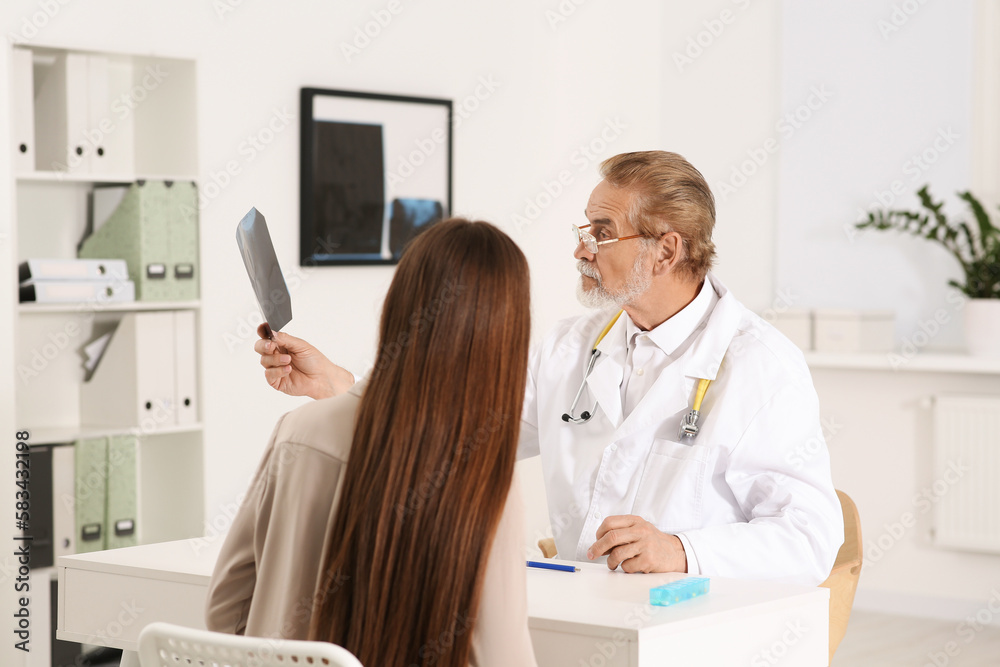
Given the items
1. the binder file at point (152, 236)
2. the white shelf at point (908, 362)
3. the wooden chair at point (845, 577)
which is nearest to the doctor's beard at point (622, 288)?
the wooden chair at point (845, 577)

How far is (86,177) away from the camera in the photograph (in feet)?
11.8

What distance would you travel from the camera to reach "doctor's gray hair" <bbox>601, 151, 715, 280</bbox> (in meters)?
2.57

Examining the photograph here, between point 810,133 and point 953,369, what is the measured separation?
4.11ft

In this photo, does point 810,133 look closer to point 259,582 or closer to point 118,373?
point 118,373

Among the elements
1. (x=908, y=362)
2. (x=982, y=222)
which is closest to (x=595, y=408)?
(x=908, y=362)

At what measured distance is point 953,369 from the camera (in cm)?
452

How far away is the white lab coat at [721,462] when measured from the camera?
6.95ft

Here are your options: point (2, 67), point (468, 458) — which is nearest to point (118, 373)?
point (2, 67)

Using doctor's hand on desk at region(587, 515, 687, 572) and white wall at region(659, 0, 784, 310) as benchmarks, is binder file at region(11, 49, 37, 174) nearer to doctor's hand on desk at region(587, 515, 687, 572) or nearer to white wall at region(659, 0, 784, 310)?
doctor's hand on desk at region(587, 515, 687, 572)

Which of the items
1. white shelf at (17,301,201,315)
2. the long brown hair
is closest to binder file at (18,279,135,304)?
white shelf at (17,301,201,315)

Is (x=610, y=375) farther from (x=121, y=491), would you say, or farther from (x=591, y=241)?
(x=121, y=491)

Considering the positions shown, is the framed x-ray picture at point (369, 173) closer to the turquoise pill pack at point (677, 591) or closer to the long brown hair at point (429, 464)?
the turquoise pill pack at point (677, 591)

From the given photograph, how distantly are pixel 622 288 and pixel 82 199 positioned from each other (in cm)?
212

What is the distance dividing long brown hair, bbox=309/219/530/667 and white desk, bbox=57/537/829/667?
8.6 inches
